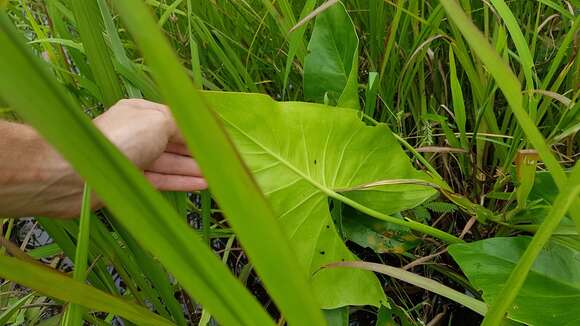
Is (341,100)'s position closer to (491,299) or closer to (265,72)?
(491,299)

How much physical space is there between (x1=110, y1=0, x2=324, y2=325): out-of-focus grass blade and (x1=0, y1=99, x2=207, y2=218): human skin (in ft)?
1.53

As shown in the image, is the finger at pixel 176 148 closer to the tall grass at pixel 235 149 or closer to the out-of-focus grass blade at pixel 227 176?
the tall grass at pixel 235 149

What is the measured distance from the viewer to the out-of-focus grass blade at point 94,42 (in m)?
0.60

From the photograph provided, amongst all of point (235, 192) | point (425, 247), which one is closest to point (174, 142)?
point (425, 247)

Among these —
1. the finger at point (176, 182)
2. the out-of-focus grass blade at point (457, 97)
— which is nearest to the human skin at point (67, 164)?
the finger at point (176, 182)

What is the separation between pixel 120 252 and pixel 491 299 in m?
0.46

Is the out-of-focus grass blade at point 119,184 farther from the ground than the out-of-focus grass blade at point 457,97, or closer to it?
farther from the ground

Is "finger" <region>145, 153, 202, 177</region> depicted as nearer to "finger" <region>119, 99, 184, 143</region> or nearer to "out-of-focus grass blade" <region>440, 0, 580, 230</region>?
"finger" <region>119, 99, 184, 143</region>

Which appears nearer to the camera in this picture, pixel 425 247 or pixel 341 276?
pixel 341 276

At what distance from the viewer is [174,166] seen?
0.82 m

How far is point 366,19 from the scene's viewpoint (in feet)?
3.30

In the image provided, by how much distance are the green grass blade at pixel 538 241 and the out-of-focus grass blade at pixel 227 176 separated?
0.50 feet

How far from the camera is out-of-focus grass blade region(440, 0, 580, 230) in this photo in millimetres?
351

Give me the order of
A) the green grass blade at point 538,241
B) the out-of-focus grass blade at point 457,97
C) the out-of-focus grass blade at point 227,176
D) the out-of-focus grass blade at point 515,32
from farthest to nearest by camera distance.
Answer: the out-of-focus grass blade at point 457,97, the out-of-focus grass blade at point 515,32, the green grass blade at point 538,241, the out-of-focus grass blade at point 227,176
